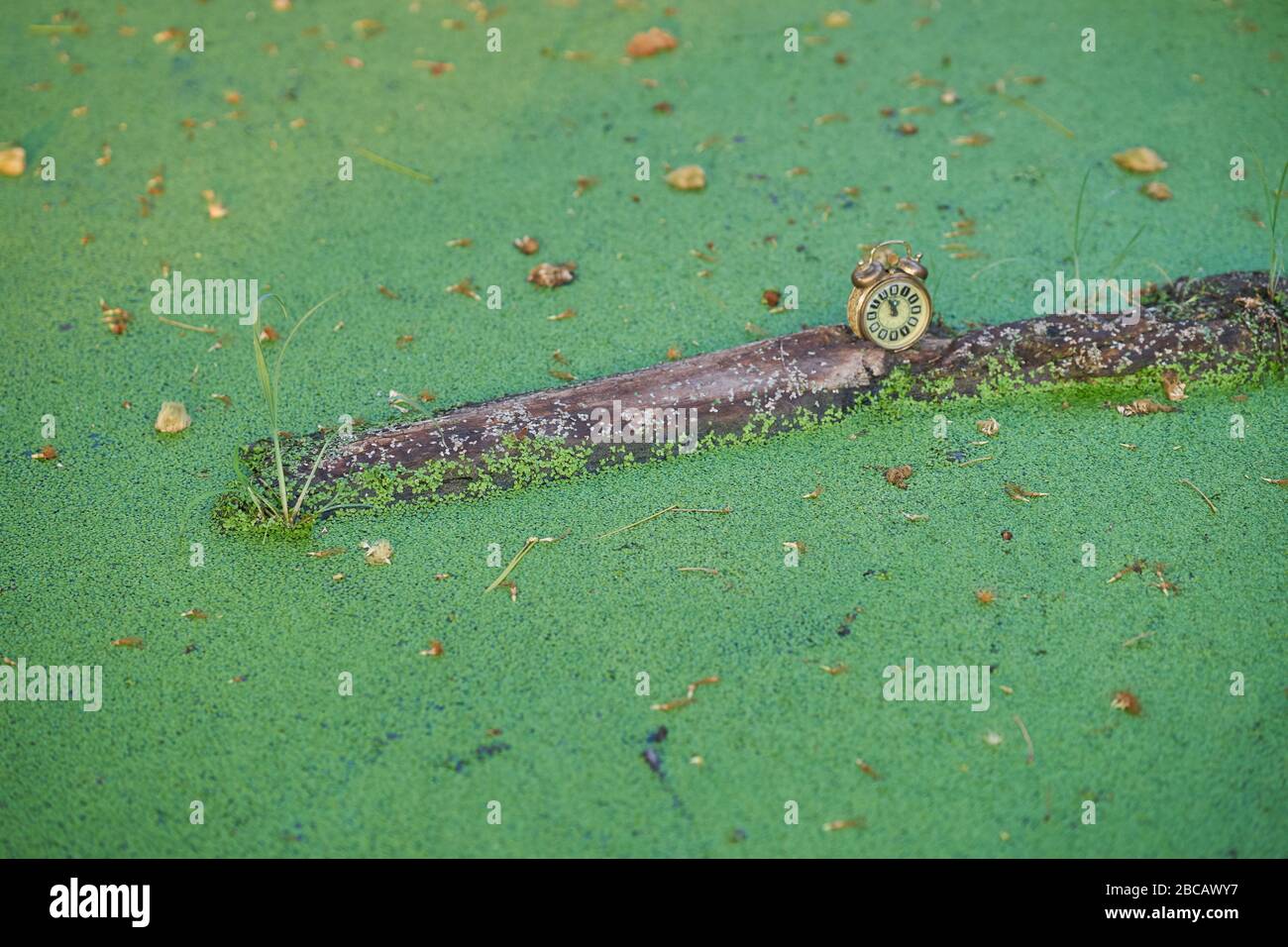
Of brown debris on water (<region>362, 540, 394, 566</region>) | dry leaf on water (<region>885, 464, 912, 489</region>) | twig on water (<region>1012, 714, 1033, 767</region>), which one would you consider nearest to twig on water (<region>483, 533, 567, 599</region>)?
brown debris on water (<region>362, 540, 394, 566</region>)

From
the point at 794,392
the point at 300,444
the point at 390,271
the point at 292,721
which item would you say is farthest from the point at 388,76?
the point at 292,721

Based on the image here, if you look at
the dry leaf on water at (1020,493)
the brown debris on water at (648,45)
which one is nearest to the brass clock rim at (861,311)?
the dry leaf on water at (1020,493)

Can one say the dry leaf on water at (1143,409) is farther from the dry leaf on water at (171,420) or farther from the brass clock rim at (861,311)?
the dry leaf on water at (171,420)

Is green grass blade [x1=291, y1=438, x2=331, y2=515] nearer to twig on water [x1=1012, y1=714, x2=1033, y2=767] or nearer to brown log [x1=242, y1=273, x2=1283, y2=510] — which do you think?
brown log [x1=242, y1=273, x2=1283, y2=510]

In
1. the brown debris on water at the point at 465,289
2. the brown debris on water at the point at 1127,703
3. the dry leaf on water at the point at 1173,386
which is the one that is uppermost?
the brown debris on water at the point at 465,289

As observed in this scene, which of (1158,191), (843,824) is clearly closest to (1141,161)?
(1158,191)

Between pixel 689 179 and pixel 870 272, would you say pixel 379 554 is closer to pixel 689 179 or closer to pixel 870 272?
pixel 870 272
